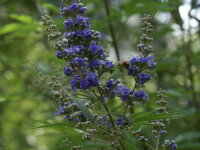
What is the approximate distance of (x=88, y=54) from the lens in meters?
2.08

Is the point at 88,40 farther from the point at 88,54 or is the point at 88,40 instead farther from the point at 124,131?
the point at 124,131

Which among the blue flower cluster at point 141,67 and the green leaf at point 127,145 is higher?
the blue flower cluster at point 141,67

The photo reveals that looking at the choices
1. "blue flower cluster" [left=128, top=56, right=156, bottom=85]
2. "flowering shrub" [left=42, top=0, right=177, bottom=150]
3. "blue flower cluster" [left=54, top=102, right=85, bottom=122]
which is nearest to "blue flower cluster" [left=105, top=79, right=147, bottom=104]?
"flowering shrub" [left=42, top=0, right=177, bottom=150]

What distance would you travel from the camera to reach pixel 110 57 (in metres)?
2.93

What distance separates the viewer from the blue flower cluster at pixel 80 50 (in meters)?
2.01

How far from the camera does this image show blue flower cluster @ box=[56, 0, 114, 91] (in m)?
2.01

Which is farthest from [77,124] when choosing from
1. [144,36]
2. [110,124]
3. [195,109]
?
[195,109]

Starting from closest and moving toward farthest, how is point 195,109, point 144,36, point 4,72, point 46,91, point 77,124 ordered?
point 77,124 < point 144,36 < point 46,91 < point 195,109 < point 4,72

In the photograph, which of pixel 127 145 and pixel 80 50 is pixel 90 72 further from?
pixel 127 145

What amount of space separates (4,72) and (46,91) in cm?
365

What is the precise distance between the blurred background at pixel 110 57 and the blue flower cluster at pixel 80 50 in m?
0.20

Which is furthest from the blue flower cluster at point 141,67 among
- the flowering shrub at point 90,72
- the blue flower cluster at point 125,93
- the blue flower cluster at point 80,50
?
the blue flower cluster at point 80,50

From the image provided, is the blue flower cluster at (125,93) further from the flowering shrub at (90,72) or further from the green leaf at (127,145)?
the green leaf at (127,145)

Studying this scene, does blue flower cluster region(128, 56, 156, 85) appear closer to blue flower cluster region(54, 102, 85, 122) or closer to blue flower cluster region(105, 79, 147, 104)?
blue flower cluster region(105, 79, 147, 104)
